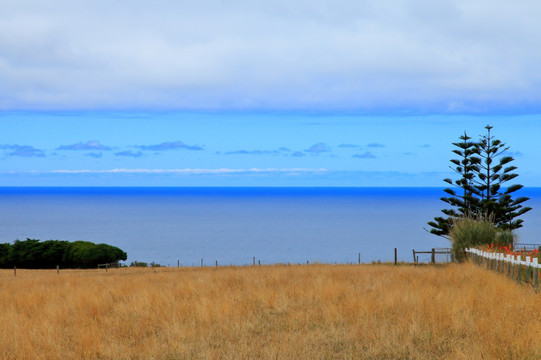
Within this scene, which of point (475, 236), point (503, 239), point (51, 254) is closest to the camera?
point (503, 239)

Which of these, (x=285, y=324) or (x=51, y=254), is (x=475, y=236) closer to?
(x=285, y=324)

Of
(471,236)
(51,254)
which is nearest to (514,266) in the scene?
(471,236)

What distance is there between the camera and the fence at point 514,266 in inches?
515

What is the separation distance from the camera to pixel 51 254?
63031 millimetres

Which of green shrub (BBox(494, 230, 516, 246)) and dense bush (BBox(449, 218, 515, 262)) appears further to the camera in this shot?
dense bush (BBox(449, 218, 515, 262))

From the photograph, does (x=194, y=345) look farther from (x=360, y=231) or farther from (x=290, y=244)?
(x=360, y=231)

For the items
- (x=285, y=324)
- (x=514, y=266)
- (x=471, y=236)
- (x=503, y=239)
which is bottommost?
(x=285, y=324)

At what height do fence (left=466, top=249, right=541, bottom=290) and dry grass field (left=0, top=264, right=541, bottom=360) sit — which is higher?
fence (left=466, top=249, right=541, bottom=290)

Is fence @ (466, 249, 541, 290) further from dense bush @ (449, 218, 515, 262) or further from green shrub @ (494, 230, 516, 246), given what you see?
dense bush @ (449, 218, 515, 262)

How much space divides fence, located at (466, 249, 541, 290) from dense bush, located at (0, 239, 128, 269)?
4835cm

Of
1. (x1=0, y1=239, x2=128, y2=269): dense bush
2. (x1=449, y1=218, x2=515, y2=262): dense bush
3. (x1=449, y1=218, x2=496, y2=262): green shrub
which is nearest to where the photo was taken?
(x1=449, y1=218, x2=515, y2=262): dense bush

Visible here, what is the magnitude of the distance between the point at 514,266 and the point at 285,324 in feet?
28.5

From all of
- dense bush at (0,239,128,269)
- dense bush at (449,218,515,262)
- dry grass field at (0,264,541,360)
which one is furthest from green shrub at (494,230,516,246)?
dense bush at (0,239,128,269)

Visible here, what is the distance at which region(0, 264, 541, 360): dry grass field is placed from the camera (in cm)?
785
